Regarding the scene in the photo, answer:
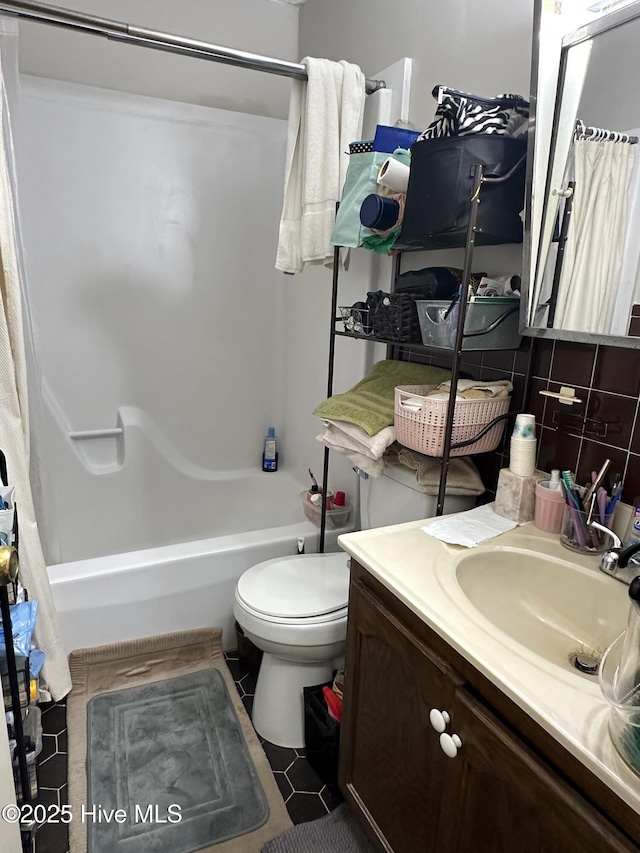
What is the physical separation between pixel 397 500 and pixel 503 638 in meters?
0.69

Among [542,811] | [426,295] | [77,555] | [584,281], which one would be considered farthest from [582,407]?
[77,555]

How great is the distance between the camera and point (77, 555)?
7.82 feet

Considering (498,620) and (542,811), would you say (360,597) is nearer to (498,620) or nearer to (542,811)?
(498,620)

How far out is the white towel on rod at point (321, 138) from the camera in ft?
5.37

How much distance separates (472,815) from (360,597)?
1.36 ft

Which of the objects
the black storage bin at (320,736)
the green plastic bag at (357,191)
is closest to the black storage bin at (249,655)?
the black storage bin at (320,736)

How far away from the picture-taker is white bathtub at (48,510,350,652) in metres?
1.74

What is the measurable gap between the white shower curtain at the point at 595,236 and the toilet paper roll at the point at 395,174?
15.4 inches

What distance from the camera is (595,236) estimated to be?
3.66ft

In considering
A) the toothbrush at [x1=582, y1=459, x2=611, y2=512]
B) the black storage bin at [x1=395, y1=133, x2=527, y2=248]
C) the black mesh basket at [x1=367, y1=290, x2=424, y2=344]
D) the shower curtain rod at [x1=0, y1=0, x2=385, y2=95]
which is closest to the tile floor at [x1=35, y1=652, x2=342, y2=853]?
the toothbrush at [x1=582, y1=459, x2=611, y2=512]

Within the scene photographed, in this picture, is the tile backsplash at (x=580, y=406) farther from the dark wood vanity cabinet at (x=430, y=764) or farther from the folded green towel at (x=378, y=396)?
the dark wood vanity cabinet at (x=430, y=764)

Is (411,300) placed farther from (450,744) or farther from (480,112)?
(450,744)

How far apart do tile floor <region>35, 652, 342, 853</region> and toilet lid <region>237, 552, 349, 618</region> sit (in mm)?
465

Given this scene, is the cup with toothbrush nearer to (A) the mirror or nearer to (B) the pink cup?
(B) the pink cup
